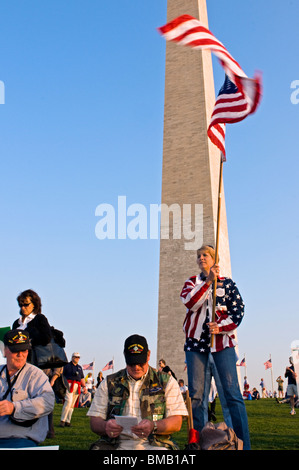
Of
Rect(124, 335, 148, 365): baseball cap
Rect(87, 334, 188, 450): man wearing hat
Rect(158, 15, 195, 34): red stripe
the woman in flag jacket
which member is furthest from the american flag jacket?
Rect(158, 15, 195, 34): red stripe

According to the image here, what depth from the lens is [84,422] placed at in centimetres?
1086

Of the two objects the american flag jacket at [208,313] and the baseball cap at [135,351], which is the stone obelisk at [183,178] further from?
the baseball cap at [135,351]

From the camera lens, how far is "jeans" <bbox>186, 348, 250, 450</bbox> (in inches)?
202

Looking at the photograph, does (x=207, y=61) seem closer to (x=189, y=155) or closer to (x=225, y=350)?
(x=189, y=155)

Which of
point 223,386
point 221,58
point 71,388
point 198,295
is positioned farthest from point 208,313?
point 71,388

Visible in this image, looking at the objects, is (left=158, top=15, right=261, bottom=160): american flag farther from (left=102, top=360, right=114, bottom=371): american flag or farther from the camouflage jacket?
(left=102, top=360, right=114, bottom=371): american flag

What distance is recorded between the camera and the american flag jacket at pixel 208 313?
17.7 feet

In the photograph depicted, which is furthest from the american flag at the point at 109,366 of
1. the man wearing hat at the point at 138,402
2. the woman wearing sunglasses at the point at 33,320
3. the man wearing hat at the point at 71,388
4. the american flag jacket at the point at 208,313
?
the man wearing hat at the point at 138,402

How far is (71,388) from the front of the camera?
36.0ft

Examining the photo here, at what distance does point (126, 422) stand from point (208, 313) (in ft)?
6.85

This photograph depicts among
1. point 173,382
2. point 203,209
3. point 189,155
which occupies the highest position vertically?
point 189,155

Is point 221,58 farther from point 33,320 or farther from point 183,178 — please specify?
point 183,178
